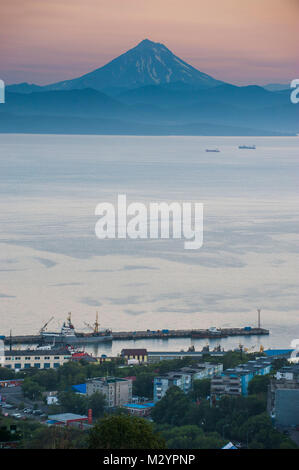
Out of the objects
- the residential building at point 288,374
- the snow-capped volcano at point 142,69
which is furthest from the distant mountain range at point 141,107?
the residential building at point 288,374

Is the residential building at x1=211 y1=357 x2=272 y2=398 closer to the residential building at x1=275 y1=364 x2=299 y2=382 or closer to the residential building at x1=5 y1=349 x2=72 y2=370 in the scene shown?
the residential building at x1=275 y1=364 x2=299 y2=382

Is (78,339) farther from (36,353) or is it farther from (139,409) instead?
(139,409)

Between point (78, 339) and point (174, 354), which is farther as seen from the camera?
point (78, 339)

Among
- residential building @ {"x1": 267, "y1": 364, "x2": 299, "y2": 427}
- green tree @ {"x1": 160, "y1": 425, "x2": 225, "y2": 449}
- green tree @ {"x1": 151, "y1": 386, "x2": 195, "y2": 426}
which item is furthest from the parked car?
residential building @ {"x1": 267, "y1": 364, "x2": 299, "y2": 427}

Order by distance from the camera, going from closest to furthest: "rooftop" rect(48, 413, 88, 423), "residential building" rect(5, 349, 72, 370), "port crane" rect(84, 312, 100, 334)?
"rooftop" rect(48, 413, 88, 423)
"residential building" rect(5, 349, 72, 370)
"port crane" rect(84, 312, 100, 334)

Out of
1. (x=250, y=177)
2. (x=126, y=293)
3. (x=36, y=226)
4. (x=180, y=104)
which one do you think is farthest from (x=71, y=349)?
(x=180, y=104)

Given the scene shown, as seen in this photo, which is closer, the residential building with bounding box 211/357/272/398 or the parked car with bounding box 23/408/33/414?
the parked car with bounding box 23/408/33/414

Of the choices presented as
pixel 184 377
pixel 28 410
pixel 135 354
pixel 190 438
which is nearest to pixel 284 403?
pixel 190 438
